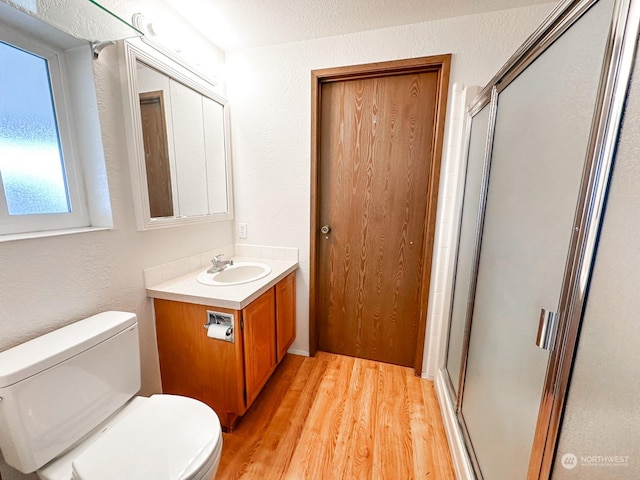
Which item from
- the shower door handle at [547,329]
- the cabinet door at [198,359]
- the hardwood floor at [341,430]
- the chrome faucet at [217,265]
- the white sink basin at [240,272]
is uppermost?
the shower door handle at [547,329]

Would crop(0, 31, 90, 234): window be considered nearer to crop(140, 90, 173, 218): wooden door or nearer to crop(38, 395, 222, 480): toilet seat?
crop(140, 90, 173, 218): wooden door

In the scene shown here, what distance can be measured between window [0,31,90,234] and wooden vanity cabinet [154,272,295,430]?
0.61 metres

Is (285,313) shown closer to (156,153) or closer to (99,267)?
(99,267)

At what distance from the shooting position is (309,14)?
4.83 ft

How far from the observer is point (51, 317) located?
1.02m

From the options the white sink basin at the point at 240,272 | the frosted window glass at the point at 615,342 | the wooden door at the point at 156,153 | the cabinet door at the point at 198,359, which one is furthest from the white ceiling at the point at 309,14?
the cabinet door at the point at 198,359

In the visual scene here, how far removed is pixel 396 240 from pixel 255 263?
1.01 metres

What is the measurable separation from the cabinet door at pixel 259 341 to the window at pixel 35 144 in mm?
884

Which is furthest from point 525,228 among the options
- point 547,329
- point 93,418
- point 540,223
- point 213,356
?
point 93,418

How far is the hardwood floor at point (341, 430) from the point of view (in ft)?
4.12

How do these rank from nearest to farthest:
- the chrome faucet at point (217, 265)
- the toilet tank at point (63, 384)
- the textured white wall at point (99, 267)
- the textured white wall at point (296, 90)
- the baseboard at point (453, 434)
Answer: the toilet tank at point (63, 384), the textured white wall at point (99, 267), the baseboard at point (453, 434), the textured white wall at point (296, 90), the chrome faucet at point (217, 265)

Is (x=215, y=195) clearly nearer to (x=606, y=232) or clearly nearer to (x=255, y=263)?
(x=255, y=263)

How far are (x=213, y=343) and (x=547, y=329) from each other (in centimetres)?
A: 134

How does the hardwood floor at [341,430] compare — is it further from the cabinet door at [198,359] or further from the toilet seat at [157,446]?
the toilet seat at [157,446]
